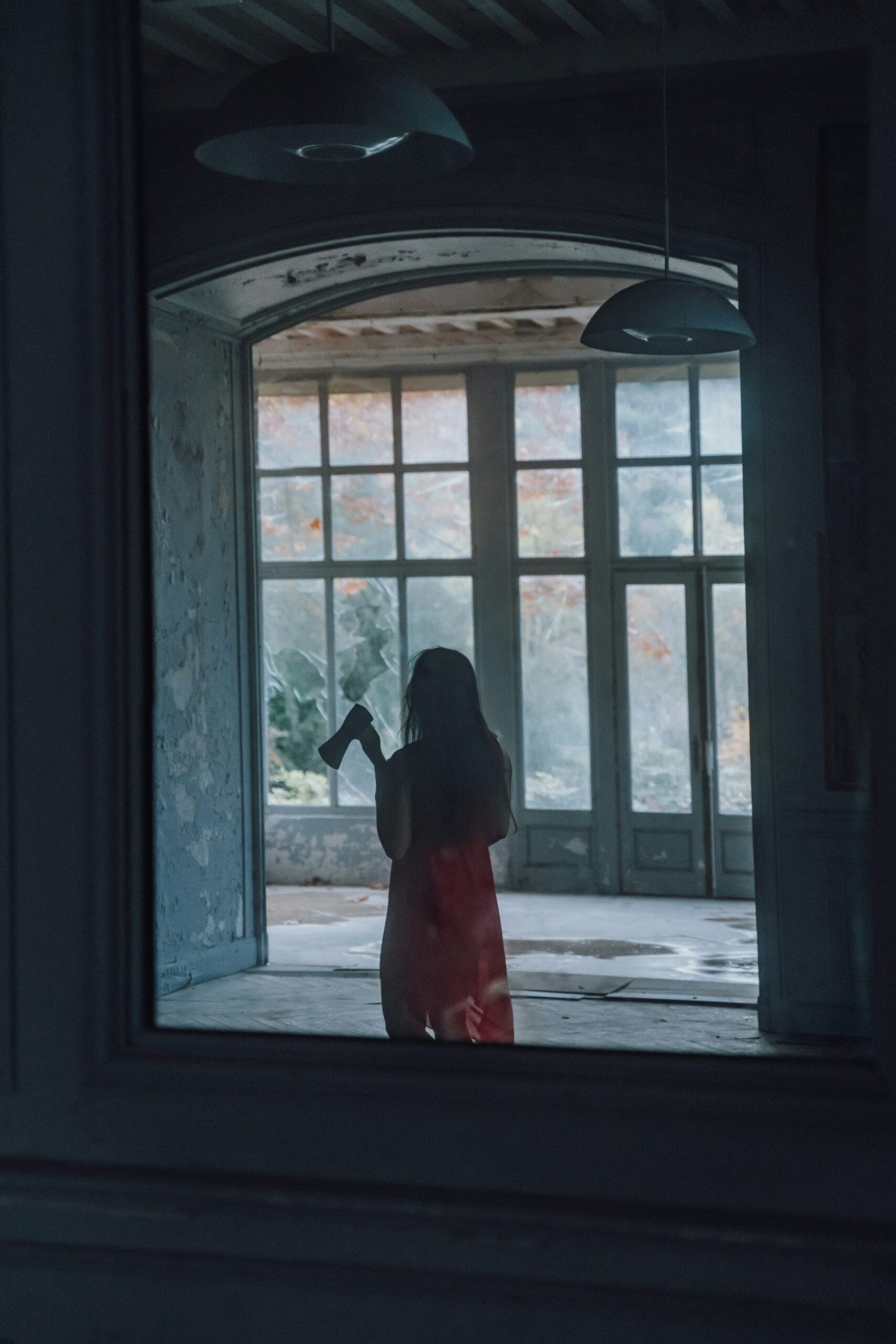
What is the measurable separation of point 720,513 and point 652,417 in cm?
88

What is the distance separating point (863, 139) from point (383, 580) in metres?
9.22

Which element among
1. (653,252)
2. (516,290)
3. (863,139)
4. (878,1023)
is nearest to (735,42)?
(653,252)

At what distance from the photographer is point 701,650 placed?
392 inches

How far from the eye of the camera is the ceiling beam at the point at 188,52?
4.14 metres

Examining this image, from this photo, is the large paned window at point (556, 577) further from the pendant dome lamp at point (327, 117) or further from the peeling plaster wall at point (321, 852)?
the pendant dome lamp at point (327, 117)

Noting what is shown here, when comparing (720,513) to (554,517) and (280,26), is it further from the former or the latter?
(280,26)

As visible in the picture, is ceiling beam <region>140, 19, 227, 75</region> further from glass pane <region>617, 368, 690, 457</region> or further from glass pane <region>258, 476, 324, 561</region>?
glass pane <region>617, 368, 690, 457</region>

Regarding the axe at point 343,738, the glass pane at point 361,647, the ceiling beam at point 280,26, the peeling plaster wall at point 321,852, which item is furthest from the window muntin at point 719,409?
the axe at point 343,738

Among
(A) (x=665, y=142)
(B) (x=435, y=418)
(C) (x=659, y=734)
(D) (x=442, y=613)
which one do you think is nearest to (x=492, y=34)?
(A) (x=665, y=142)

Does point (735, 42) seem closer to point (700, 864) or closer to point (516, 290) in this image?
point (516, 290)

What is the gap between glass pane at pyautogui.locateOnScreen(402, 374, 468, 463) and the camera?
10.2 meters

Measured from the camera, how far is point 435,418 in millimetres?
10281

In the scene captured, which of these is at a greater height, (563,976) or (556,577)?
(556,577)

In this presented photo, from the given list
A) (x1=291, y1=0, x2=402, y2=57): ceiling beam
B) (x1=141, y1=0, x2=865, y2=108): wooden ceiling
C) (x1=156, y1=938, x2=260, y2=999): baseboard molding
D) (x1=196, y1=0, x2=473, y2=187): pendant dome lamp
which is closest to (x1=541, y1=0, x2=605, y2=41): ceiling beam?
(x1=141, y1=0, x2=865, y2=108): wooden ceiling
